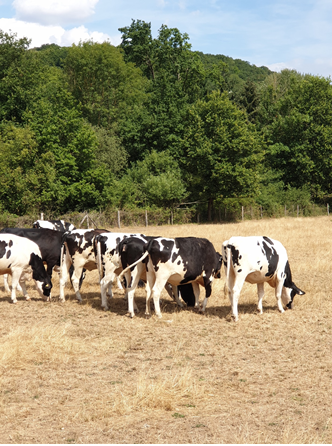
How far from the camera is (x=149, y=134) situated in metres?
53.1

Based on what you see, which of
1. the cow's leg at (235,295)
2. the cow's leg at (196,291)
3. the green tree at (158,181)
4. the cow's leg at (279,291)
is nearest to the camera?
the cow's leg at (235,295)

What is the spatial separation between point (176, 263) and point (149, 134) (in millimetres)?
43429

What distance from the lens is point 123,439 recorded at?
5.49 metres

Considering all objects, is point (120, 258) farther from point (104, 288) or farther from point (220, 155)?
point (220, 155)

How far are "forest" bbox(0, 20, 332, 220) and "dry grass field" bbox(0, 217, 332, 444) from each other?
25512 mm

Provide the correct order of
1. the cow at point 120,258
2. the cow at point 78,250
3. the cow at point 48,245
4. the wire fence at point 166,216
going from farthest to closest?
the wire fence at point 166,216
the cow at point 48,245
the cow at point 78,250
the cow at point 120,258

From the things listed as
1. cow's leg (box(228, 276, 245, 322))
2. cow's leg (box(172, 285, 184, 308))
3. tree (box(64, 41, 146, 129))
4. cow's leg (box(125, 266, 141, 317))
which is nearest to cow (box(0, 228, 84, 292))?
cow's leg (box(125, 266, 141, 317))

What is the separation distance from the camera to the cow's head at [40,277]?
492 inches

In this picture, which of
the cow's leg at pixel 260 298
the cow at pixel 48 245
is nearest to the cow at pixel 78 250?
the cow at pixel 48 245

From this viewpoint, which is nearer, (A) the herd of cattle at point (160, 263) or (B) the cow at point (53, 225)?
(A) the herd of cattle at point (160, 263)

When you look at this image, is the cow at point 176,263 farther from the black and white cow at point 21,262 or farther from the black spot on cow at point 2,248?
the black spot on cow at point 2,248

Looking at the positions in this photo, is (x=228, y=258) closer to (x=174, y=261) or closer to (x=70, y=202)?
(x=174, y=261)

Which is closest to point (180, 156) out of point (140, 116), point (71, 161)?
point (140, 116)

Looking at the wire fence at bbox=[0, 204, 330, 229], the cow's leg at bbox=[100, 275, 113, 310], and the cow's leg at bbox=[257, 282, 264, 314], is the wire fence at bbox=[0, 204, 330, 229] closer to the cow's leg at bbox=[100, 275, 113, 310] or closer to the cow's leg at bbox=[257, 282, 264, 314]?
the cow's leg at bbox=[100, 275, 113, 310]
